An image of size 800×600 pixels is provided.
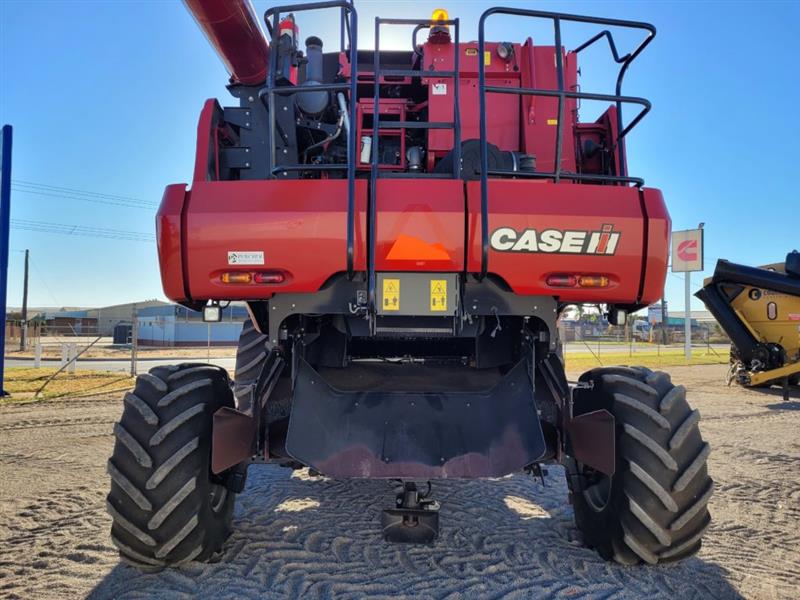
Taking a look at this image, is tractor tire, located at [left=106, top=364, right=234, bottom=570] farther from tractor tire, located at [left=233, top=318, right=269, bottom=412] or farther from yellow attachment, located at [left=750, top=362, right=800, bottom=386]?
yellow attachment, located at [left=750, top=362, right=800, bottom=386]

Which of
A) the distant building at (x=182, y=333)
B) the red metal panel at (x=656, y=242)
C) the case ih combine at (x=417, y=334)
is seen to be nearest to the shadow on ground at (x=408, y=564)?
the case ih combine at (x=417, y=334)

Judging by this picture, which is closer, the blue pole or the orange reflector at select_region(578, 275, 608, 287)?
the orange reflector at select_region(578, 275, 608, 287)

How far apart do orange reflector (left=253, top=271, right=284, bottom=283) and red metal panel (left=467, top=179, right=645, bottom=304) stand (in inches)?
41.2

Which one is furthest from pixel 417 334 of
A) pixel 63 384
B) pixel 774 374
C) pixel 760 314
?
pixel 63 384

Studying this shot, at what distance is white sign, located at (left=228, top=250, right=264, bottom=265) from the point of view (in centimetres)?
311

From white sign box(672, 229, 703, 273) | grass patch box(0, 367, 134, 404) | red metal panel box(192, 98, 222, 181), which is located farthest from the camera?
white sign box(672, 229, 703, 273)

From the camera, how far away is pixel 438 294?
3.23 metres

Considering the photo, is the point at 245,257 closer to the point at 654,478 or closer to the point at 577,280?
the point at 577,280

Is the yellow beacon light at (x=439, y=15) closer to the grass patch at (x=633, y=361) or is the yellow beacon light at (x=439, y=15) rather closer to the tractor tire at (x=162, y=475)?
the tractor tire at (x=162, y=475)

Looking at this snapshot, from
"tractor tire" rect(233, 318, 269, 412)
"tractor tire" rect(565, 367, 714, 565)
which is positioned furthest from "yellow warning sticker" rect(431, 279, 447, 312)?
"tractor tire" rect(233, 318, 269, 412)

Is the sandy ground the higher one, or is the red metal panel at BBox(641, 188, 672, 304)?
the red metal panel at BBox(641, 188, 672, 304)

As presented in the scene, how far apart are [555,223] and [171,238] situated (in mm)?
2077

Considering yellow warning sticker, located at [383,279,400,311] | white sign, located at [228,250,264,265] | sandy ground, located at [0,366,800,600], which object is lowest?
sandy ground, located at [0,366,800,600]

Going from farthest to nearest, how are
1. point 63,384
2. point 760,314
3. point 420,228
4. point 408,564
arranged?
point 63,384 < point 760,314 < point 408,564 < point 420,228
